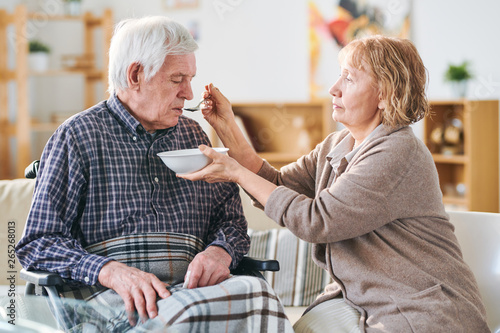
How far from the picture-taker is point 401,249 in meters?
1.44

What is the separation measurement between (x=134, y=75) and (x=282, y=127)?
3.33m

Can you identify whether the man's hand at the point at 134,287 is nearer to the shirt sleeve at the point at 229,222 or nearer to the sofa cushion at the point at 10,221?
the shirt sleeve at the point at 229,222

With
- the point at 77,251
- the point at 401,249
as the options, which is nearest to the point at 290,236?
the point at 401,249

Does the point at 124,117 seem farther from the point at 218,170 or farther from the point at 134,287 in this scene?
the point at 134,287

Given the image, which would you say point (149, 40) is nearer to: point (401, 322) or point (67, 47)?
point (401, 322)

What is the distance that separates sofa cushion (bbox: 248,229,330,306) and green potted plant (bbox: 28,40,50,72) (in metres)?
3.83

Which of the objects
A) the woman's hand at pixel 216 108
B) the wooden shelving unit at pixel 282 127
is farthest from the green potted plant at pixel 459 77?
the woman's hand at pixel 216 108

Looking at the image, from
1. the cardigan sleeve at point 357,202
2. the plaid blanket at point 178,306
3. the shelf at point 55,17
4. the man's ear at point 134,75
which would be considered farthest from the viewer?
the shelf at point 55,17

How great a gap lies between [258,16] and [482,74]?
6.84 feet

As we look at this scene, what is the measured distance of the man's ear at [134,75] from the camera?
5.31 feet

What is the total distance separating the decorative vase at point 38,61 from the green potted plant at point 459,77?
3.52m

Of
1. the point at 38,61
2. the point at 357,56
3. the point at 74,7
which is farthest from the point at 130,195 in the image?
the point at 74,7

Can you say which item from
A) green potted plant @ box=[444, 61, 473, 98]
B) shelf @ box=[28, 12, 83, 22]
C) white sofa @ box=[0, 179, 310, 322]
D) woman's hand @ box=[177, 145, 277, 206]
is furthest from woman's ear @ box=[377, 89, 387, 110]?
shelf @ box=[28, 12, 83, 22]

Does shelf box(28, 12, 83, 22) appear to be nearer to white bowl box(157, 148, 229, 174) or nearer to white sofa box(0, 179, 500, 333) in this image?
white sofa box(0, 179, 500, 333)
